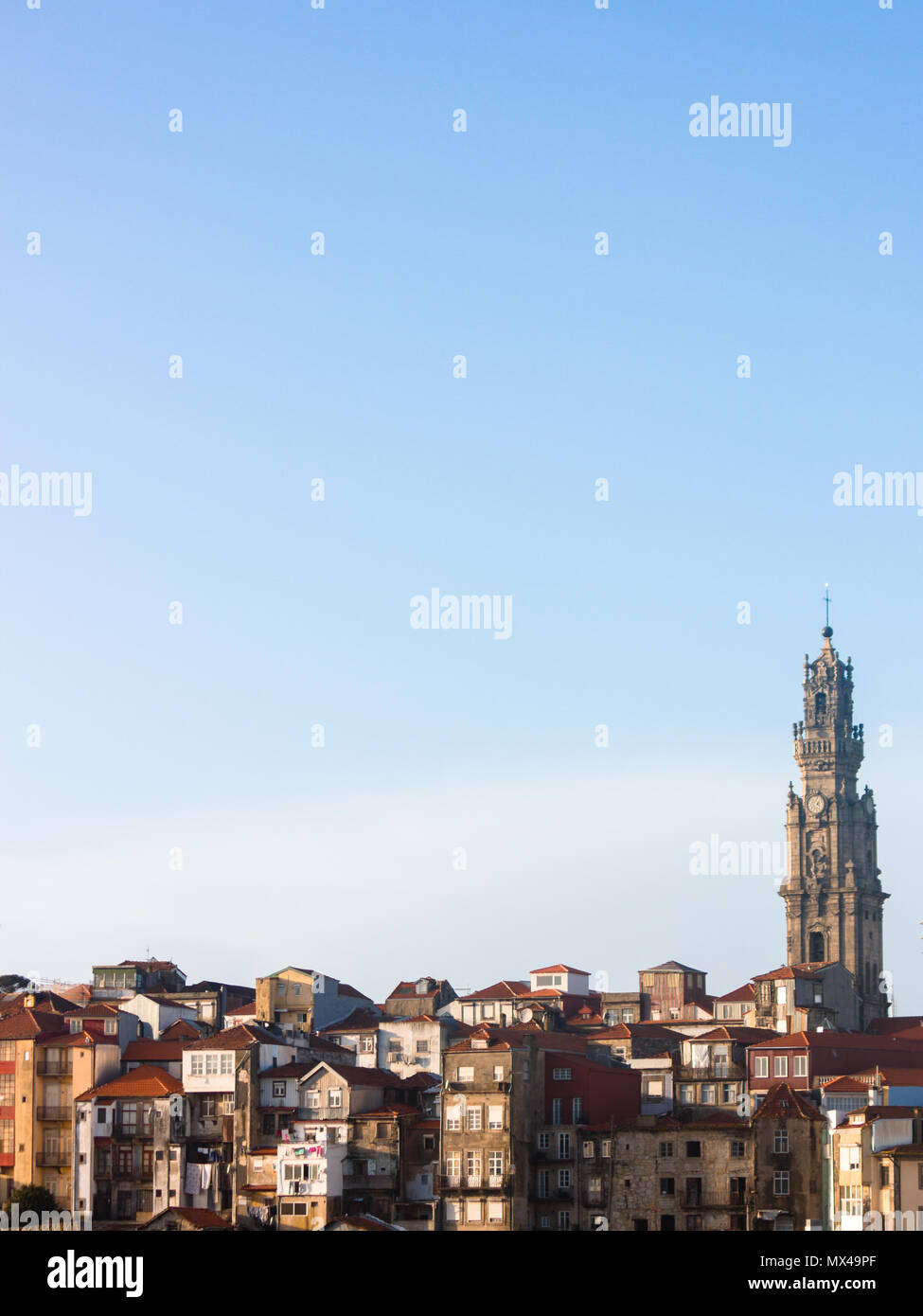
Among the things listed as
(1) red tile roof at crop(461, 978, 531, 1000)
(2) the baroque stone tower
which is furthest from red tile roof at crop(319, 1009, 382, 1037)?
(2) the baroque stone tower

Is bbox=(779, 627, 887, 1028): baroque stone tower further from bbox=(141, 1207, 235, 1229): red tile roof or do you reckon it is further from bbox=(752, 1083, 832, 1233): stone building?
bbox=(141, 1207, 235, 1229): red tile roof

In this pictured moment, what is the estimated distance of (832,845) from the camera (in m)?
178

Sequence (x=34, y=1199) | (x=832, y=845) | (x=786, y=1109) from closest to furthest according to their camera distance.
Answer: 1. (x=786, y=1109)
2. (x=34, y=1199)
3. (x=832, y=845)

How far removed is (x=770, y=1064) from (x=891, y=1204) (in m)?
19.8

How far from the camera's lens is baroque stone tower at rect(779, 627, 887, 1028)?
570 feet

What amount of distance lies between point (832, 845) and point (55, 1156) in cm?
8122

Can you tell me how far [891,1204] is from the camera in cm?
9625

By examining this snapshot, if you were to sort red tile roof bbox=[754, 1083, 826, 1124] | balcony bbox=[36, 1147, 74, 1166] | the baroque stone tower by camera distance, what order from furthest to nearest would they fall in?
1. the baroque stone tower
2. balcony bbox=[36, 1147, 74, 1166]
3. red tile roof bbox=[754, 1083, 826, 1124]

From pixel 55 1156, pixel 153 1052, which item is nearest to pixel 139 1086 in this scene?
pixel 55 1156

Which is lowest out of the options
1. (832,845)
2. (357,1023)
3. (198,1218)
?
(198,1218)

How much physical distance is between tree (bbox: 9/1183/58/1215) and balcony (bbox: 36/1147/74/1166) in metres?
2.61

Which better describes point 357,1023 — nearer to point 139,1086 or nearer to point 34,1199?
point 139,1086

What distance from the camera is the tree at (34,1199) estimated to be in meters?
109
